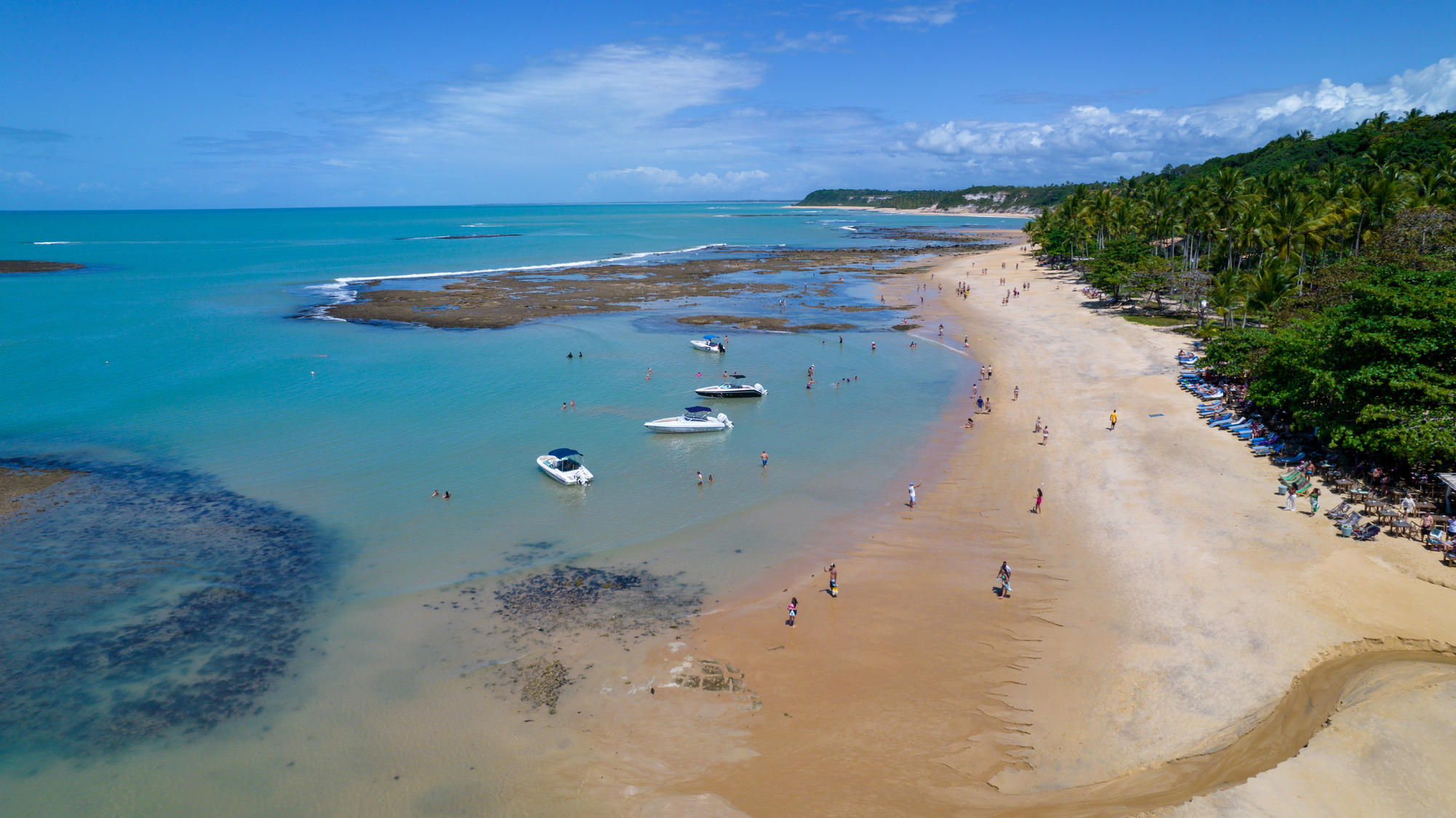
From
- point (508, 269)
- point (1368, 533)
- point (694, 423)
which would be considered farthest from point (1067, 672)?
point (508, 269)

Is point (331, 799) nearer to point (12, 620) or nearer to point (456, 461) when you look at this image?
point (12, 620)

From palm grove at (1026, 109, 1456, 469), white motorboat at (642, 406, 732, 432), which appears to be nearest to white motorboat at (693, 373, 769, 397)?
white motorboat at (642, 406, 732, 432)

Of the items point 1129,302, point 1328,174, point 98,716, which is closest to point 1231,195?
point 1129,302

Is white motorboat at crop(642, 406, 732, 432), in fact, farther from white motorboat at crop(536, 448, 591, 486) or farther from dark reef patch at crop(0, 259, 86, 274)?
dark reef patch at crop(0, 259, 86, 274)

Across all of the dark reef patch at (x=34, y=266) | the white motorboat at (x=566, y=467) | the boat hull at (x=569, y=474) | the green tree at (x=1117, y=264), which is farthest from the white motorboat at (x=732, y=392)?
the dark reef patch at (x=34, y=266)

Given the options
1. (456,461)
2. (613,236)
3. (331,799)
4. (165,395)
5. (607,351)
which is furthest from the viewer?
(613,236)

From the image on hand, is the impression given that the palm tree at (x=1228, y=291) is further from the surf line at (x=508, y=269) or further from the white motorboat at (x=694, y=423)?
the surf line at (x=508, y=269)
